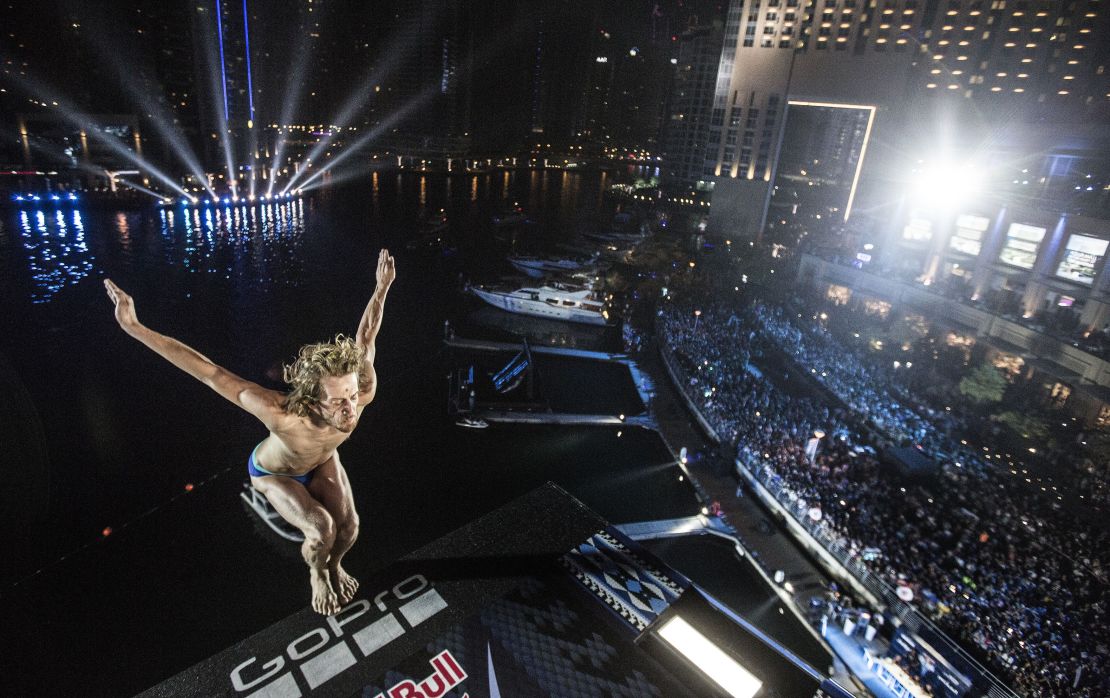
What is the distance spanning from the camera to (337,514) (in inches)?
187

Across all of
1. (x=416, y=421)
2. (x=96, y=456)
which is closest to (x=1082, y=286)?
(x=416, y=421)

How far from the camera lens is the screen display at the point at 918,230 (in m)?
37.8

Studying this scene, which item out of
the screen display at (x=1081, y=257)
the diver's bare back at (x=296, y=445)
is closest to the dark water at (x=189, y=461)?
the diver's bare back at (x=296, y=445)

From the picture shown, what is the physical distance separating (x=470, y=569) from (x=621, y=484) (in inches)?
457

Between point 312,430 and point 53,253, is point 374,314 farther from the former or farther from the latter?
point 53,253

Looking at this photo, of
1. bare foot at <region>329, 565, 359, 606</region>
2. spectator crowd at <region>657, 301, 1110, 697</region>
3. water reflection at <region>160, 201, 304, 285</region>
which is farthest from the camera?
water reflection at <region>160, 201, 304, 285</region>

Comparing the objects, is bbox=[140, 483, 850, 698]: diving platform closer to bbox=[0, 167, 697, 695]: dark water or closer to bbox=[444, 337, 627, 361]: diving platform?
bbox=[0, 167, 697, 695]: dark water

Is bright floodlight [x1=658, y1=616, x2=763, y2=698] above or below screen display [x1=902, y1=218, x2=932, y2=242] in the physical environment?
below

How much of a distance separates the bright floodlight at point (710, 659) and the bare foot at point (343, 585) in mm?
2748

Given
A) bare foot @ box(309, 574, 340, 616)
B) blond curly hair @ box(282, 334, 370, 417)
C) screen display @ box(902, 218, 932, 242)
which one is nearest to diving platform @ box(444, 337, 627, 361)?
bare foot @ box(309, 574, 340, 616)

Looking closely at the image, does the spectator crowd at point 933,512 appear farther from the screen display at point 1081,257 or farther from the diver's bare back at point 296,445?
the screen display at point 1081,257

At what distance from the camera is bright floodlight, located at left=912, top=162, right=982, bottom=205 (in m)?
36.7

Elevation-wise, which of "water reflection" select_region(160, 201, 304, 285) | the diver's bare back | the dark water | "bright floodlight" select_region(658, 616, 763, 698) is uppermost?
the diver's bare back

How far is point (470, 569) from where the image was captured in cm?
510
